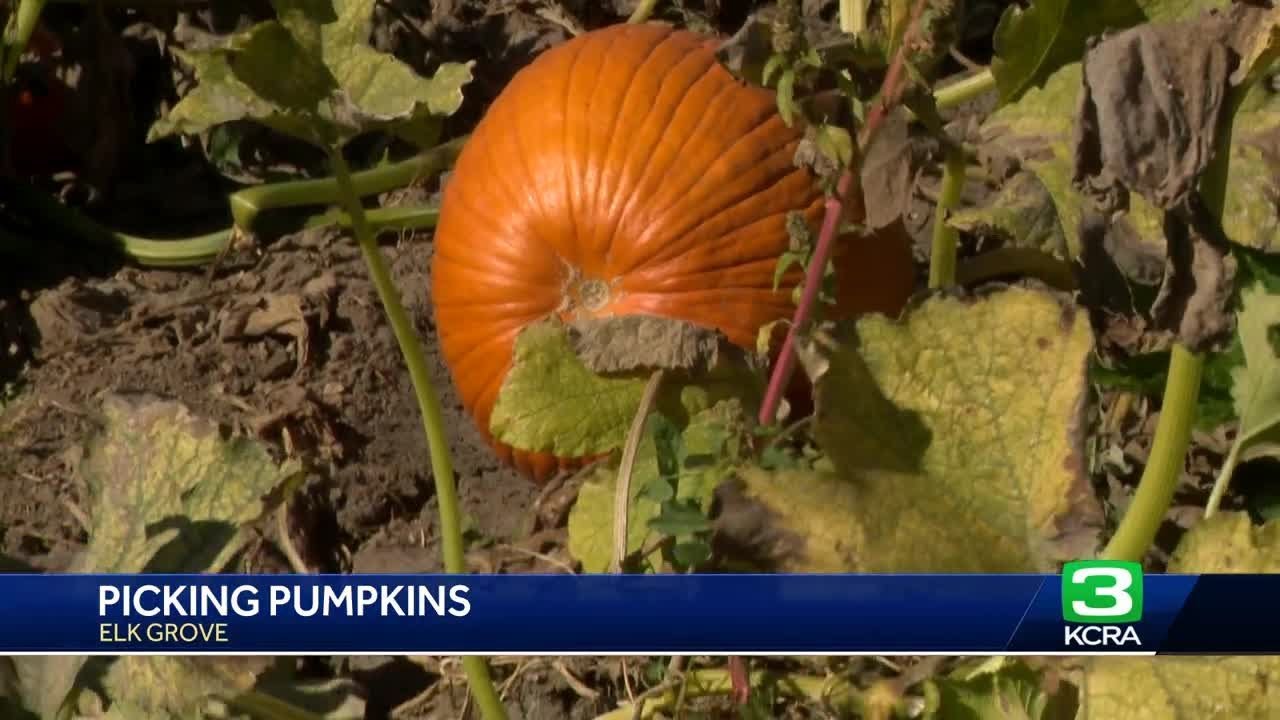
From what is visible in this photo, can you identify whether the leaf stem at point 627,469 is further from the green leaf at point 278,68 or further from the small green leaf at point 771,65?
the green leaf at point 278,68

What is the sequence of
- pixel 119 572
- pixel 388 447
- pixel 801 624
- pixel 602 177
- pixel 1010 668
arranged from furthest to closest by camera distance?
1. pixel 388 447
2. pixel 602 177
3. pixel 119 572
4. pixel 801 624
5. pixel 1010 668

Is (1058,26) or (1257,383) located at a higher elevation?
(1058,26)

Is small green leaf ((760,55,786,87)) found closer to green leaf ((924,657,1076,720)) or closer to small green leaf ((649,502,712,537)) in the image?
small green leaf ((649,502,712,537))

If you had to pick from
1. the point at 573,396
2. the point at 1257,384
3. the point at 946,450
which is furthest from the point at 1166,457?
the point at 573,396

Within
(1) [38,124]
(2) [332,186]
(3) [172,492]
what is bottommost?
(3) [172,492]

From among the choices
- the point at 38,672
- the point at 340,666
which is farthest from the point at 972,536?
the point at 340,666

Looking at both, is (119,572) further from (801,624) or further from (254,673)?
(801,624)

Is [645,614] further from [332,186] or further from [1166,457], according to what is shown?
[332,186]

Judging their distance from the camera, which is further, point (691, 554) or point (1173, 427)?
point (691, 554)
